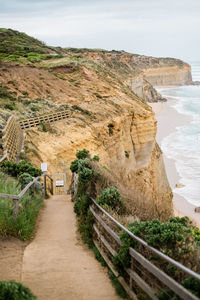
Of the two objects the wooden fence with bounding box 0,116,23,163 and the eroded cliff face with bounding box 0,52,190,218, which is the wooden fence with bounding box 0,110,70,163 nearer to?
the wooden fence with bounding box 0,116,23,163

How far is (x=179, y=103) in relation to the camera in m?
90.7

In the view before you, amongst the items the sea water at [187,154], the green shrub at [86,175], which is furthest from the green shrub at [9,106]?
the green shrub at [86,175]

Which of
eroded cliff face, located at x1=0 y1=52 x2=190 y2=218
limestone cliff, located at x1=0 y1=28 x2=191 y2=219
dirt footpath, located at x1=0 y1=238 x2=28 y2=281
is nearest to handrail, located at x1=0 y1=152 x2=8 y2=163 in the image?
limestone cliff, located at x1=0 y1=28 x2=191 y2=219

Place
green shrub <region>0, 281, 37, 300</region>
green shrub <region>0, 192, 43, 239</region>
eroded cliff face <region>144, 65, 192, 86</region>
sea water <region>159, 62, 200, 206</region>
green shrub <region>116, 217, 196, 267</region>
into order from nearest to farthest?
green shrub <region>0, 281, 37, 300</region> → green shrub <region>116, 217, 196, 267</region> → green shrub <region>0, 192, 43, 239</region> → sea water <region>159, 62, 200, 206</region> → eroded cliff face <region>144, 65, 192, 86</region>

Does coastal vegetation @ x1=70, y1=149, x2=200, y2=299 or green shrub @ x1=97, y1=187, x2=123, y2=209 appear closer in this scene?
coastal vegetation @ x1=70, y1=149, x2=200, y2=299

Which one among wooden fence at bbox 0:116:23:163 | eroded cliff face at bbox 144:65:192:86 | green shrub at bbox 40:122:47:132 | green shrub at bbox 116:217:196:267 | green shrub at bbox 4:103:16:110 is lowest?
green shrub at bbox 116:217:196:267

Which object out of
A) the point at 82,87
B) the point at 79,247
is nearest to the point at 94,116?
the point at 82,87

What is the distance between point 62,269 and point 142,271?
8.14 ft

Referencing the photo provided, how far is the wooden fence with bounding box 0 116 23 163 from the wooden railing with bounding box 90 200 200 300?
9249 millimetres

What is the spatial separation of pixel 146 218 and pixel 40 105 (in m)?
20.5

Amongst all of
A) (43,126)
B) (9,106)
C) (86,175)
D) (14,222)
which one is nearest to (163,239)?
(14,222)

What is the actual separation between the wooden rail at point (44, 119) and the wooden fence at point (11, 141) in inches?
46.6

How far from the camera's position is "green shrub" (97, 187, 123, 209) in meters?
8.60

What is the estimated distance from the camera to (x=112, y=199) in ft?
28.4
